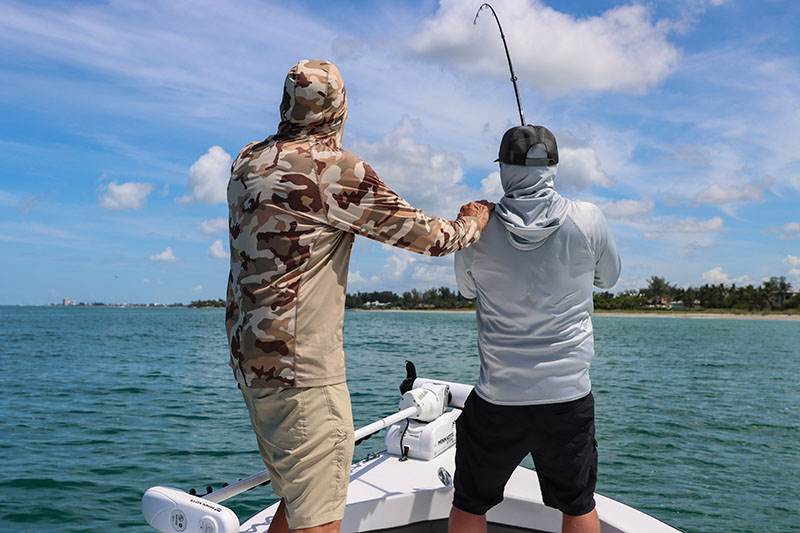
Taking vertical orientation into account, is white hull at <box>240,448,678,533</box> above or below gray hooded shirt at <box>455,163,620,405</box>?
below

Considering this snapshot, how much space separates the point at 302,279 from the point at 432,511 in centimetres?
180

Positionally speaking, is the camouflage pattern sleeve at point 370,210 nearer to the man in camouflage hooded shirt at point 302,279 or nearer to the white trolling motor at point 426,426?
the man in camouflage hooded shirt at point 302,279

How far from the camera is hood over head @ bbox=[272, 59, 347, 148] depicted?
1597 millimetres

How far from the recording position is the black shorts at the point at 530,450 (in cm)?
196

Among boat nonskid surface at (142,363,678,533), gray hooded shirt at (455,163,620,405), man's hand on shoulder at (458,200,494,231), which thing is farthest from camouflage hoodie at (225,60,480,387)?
boat nonskid surface at (142,363,678,533)

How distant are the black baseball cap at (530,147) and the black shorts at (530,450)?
0.80m

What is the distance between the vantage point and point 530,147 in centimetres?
194

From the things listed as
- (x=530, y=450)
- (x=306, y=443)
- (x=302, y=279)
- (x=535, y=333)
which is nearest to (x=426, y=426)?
(x=530, y=450)

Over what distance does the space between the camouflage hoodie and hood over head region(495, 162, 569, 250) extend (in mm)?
413

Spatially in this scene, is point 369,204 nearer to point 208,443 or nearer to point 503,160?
point 503,160

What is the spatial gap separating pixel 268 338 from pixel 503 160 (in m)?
1.00

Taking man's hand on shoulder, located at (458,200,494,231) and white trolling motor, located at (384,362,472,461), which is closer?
man's hand on shoulder, located at (458,200,494,231)

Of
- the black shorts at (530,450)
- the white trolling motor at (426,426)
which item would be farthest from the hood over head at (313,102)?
the white trolling motor at (426,426)

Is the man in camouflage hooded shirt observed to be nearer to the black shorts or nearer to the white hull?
the black shorts
